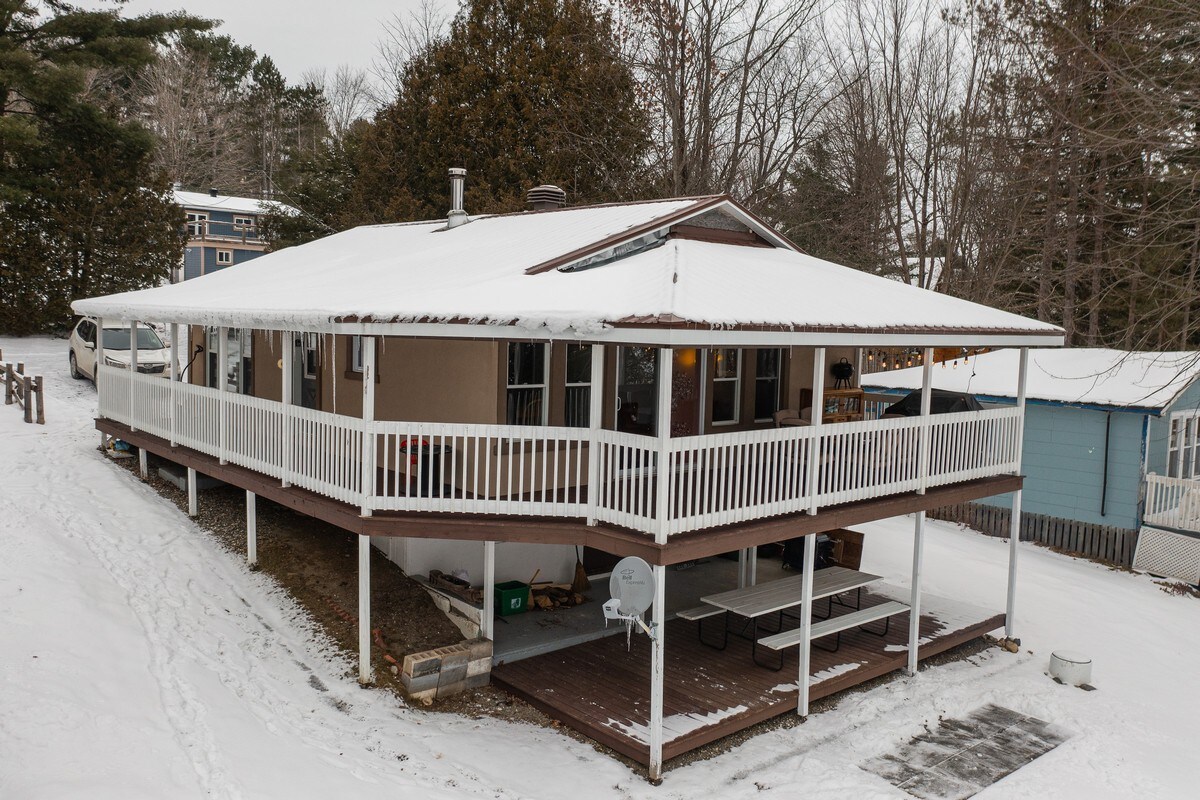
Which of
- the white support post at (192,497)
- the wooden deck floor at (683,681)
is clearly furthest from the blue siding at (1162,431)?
the white support post at (192,497)

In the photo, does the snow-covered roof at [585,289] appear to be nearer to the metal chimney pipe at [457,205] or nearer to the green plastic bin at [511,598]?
the metal chimney pipe at [457,205]

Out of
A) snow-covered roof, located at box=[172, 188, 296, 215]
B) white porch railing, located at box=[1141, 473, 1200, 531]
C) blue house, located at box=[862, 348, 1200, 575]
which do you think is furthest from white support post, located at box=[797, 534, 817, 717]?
snow-covered roof, located at box=[172, 188, 296, 215]

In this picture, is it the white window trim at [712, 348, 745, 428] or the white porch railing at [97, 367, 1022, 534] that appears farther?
the white window trim at [712, 348, 745, 428]

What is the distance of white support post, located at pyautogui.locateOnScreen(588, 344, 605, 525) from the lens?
9.12 meters

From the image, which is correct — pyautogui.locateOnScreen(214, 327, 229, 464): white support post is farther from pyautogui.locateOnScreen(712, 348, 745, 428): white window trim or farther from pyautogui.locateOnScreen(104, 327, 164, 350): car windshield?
pyautogui.locateOnScreen(104, 327, 164, 350): car windshield

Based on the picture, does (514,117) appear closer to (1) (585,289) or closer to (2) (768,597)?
(1) (585,289)

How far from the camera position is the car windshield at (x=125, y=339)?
74.7 feet

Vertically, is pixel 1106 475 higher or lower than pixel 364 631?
higher

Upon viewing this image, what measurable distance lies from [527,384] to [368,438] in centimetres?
285

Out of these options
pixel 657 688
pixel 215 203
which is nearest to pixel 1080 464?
pixel 657 688

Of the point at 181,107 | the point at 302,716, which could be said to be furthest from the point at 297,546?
the point at 181,107

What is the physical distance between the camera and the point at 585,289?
973 cm

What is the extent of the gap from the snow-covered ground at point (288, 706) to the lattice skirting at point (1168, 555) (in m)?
2.33

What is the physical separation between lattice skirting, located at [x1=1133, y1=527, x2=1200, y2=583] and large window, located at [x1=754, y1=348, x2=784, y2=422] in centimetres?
891
